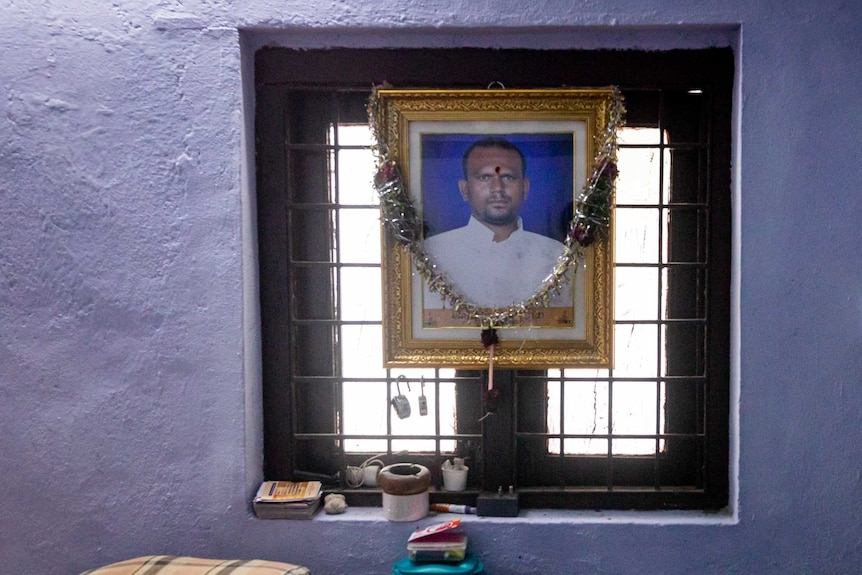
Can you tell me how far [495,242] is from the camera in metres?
2.85

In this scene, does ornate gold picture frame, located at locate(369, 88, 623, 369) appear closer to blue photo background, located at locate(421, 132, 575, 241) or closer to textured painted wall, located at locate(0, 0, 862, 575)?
blue photo background, located at locate(421, 132, 575, 241)

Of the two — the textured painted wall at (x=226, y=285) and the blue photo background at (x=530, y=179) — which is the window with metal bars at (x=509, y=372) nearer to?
the textured painted wall at (x=226, y=285)

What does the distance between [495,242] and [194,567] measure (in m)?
Answer: 1.68

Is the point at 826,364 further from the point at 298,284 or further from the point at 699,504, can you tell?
the point at 298,284

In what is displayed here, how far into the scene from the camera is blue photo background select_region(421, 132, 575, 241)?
2.82 metres

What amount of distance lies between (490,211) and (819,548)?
72.9 inches

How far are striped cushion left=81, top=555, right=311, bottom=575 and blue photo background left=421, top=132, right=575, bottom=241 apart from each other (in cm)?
140

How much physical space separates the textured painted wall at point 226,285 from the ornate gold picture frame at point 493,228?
307 millimetres

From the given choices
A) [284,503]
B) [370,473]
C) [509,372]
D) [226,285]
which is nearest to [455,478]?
[370,473]

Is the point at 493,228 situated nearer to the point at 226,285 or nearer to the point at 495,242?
the point at 495,242

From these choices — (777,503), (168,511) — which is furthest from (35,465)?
(777,503)

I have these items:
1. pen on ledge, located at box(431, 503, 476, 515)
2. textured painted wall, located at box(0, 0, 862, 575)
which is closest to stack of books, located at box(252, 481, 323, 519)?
textured painted wall, located at box(0, 0, 862, 575)

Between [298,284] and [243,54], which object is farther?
[298,284]

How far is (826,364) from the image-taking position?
2.69 m
